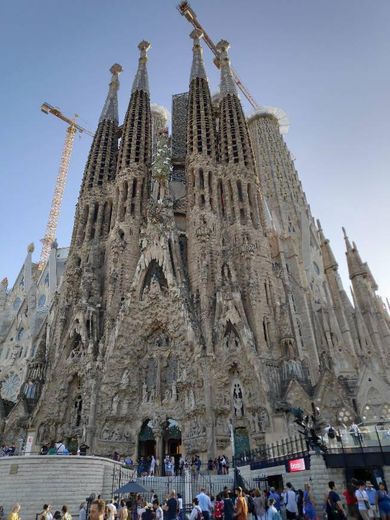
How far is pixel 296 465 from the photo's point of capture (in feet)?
41.1

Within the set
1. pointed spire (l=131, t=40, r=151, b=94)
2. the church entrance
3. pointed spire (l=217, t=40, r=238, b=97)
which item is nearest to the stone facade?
the church entrance

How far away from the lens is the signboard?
40.2 feet

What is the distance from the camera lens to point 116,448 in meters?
22.7

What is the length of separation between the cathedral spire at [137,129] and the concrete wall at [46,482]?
25.2 m

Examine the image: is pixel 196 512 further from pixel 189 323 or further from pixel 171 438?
pixel 171 438

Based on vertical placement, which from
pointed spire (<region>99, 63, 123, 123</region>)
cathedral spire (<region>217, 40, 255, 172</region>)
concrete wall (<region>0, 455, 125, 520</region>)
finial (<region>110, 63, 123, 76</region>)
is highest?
finial (<region>110, 63, 123, 76</region>)

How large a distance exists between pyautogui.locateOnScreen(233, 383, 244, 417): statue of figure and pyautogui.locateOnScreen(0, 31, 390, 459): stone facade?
82 mm

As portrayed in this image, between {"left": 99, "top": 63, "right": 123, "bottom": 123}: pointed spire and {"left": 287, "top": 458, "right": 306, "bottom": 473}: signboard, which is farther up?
{"left": 99, "top": 63, "right": 123, "bottom": 123}: pointed spire

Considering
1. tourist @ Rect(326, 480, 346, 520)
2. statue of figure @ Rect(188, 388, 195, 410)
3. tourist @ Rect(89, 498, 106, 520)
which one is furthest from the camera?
statue of figure @ Rect(188, 388, 195, 410)

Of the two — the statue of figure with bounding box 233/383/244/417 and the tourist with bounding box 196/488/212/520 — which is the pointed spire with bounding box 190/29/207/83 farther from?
the tourist with bounding box 196/488/212/520

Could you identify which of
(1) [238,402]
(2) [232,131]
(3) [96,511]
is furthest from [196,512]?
(2) [232,131]

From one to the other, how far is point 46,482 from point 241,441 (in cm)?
1082

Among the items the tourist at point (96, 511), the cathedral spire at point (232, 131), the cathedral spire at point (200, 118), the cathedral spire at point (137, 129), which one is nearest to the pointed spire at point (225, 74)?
the cathedral spire at point (232, 131)

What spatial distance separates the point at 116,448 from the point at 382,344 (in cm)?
2668
